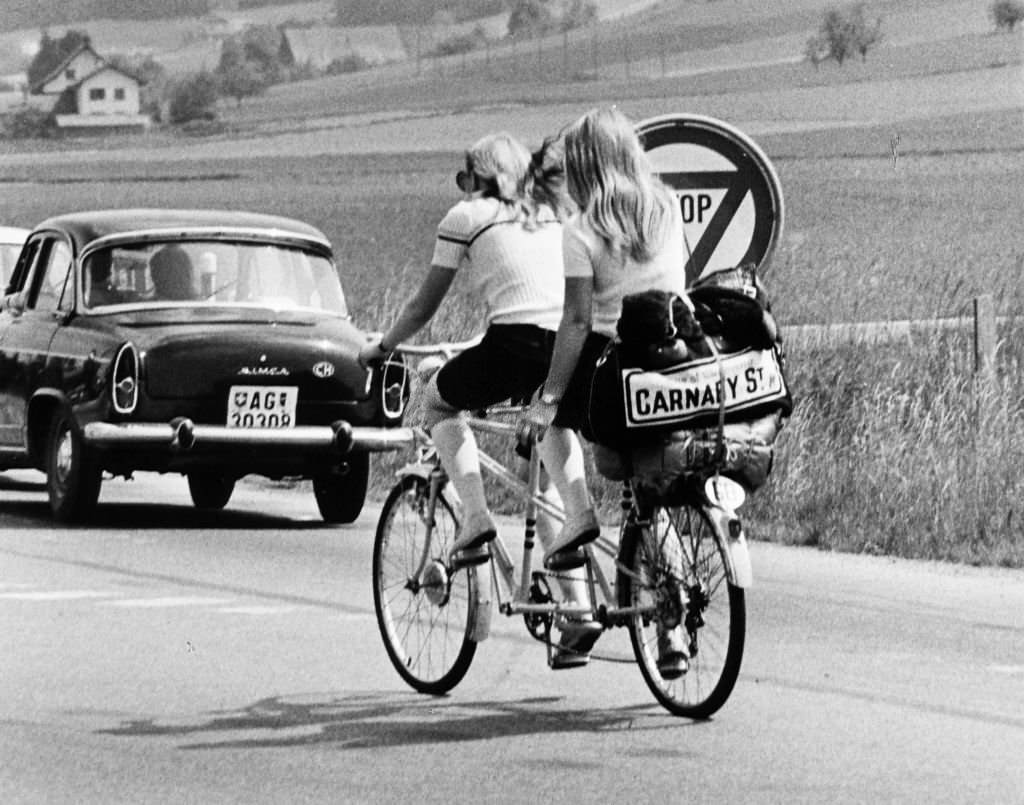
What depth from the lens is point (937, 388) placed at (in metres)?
17.3

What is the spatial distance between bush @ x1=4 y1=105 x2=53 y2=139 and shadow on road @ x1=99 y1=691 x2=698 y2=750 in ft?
263

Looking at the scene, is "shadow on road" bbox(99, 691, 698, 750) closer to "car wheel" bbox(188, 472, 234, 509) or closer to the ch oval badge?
the ch oval badge

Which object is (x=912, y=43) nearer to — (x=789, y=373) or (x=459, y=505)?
(x=789, y=373)

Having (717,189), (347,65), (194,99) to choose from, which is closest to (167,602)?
(717,189)

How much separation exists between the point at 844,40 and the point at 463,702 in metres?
75.7

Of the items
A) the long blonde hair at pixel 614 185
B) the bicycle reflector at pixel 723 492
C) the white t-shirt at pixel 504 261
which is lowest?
the bicycle reflector at pixel 723 492

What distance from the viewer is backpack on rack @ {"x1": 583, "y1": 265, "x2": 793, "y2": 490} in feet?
25.3

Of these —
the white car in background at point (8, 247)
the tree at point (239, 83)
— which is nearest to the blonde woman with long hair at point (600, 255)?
the white car in background at point (8, 247)

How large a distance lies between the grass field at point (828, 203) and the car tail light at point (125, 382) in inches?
117

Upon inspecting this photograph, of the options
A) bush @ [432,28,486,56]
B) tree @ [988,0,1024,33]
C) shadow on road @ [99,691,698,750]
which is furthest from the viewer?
A: bush @ [432,28,486,56]

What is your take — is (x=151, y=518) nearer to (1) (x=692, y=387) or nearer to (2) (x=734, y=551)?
(1) (x=692, y=387)

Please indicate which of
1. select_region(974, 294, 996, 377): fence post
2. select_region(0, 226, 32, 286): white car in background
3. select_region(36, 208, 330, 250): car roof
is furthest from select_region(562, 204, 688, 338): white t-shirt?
select_region(0, 226, 32, 286): white car in background

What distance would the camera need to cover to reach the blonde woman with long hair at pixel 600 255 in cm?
785

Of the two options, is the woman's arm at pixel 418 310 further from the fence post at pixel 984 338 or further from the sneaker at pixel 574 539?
the fence post at pixel 984 338
